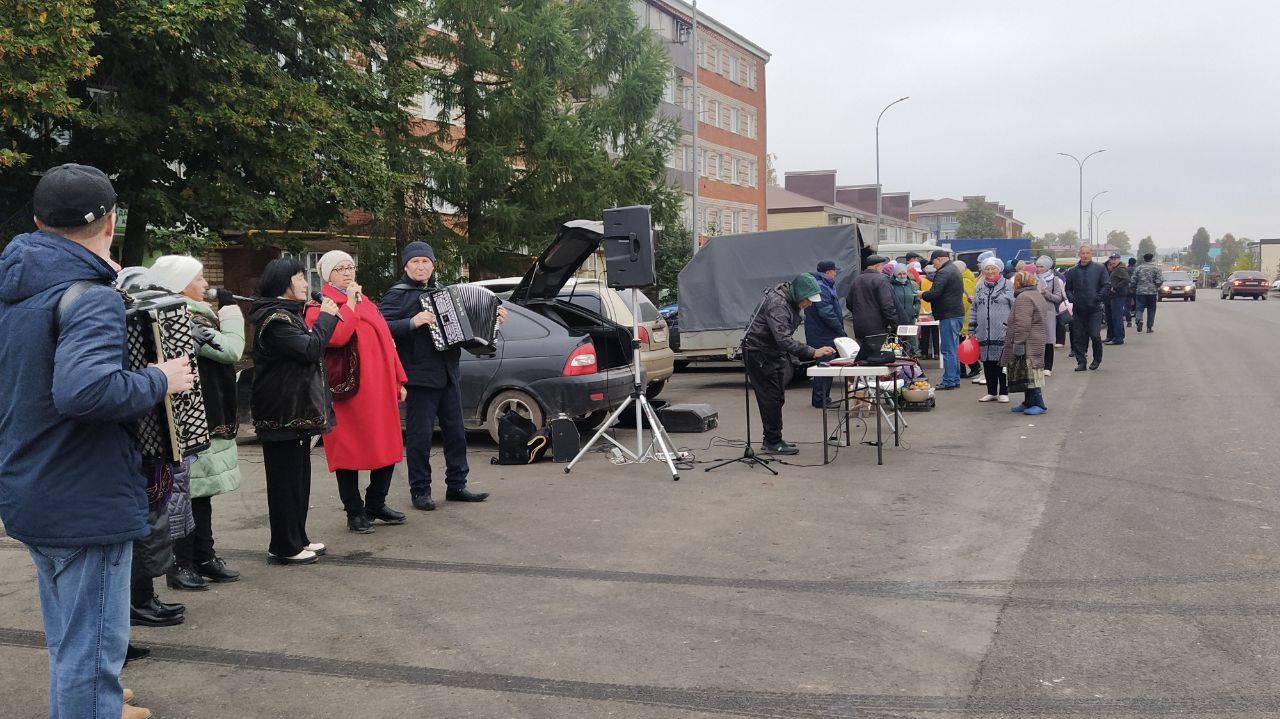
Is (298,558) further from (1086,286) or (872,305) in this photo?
(1086,286)

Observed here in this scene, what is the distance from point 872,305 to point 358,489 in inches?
309

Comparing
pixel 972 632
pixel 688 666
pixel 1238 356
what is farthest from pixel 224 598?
pixel 1238 356

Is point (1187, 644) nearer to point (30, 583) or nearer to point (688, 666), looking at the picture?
point (688, 666)

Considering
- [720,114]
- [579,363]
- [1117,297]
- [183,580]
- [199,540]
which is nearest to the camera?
[183,580]

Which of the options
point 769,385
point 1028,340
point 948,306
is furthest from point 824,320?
point 948,306

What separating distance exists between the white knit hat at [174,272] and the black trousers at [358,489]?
2.36m

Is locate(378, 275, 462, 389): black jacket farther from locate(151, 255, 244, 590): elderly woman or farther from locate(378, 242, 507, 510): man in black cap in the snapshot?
locate(151, 255, 244, 590): elderly woman

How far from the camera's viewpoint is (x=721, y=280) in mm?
18750

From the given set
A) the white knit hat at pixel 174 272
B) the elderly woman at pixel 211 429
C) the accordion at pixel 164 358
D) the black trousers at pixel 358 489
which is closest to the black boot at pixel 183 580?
the elderly woman at pixel 211 429

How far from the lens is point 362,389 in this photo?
7.33m

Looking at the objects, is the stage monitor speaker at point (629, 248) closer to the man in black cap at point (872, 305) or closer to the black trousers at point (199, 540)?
the man in black cap at point (872, 305)

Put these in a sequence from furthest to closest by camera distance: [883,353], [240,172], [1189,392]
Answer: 1. [240,172]
2. [1189,392]
3. [883,353]

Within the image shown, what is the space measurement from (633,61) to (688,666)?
79.4 ft

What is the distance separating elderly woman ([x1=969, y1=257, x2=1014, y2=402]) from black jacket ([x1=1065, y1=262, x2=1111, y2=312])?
368 centimetres
